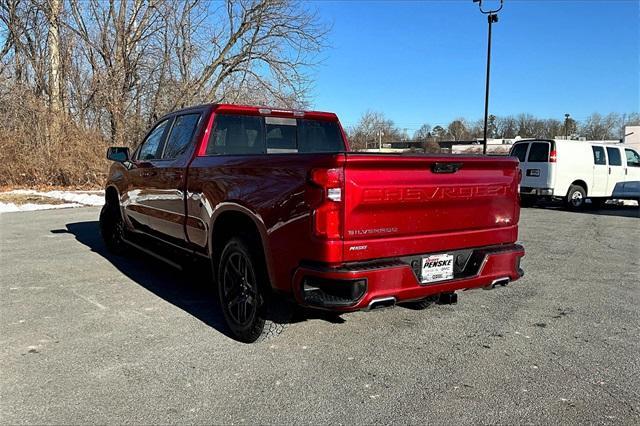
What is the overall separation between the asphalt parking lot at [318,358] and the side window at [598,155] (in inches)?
438

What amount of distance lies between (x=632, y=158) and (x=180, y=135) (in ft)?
54.2

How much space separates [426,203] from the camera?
359cm

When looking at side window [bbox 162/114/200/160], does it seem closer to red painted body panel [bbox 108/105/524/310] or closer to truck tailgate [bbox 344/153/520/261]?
red painted body panel [bbox 108/105/524/310]

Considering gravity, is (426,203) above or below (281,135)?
below

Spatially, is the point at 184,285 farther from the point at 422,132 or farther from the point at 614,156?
the point at 422,132

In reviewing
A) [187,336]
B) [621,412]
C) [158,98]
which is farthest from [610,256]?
[158,98]

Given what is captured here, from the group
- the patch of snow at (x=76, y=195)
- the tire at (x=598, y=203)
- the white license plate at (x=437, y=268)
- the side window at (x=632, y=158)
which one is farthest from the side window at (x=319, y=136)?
the side window at (x=632, y=158)

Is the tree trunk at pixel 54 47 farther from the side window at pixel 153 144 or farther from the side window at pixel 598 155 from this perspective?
the side window at pixel 598 155

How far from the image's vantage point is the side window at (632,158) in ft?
54.5

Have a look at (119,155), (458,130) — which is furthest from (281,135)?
(458,130)

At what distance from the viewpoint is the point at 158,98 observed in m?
22.1

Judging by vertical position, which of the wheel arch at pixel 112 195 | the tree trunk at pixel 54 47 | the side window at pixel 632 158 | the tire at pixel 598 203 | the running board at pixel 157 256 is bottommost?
the tire at pixel 598 203

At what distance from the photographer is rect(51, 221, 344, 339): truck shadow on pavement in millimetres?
4455

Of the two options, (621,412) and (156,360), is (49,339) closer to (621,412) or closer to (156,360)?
(156,360)
